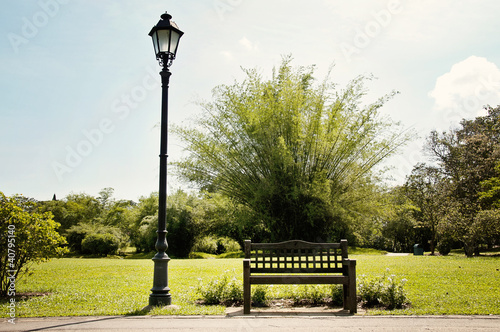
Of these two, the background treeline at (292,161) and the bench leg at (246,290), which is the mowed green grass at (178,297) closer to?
the bench leg at (246,290)

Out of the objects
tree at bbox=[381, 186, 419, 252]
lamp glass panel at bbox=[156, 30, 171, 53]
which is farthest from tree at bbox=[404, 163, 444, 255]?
lamp glass panel at bbox=[156, 30, 171, 53]

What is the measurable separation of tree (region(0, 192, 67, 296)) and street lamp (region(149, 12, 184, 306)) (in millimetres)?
1832

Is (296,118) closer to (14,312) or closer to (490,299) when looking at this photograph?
(490,299)

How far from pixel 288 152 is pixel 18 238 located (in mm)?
4867

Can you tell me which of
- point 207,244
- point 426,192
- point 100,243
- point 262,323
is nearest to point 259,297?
point 262,323

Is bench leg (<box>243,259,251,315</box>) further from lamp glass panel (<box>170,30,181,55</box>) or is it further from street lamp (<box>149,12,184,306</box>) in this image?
lamp glass panel (<box>170,30,181,55</box>)

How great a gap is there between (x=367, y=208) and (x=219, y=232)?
975 cm

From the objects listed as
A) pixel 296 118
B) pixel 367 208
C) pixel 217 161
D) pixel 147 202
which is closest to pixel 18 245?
pixel 217 161

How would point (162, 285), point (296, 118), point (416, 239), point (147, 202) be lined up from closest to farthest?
point (162, 285)
point (296, 118)
point (147, 202)
point (416, 239)

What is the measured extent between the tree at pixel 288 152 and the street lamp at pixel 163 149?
313 cm

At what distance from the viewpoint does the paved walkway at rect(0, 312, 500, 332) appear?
312 centimetres

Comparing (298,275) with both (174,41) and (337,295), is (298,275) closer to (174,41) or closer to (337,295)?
(337,295)

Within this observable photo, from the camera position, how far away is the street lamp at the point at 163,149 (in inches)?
166

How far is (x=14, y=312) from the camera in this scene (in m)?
3.81
